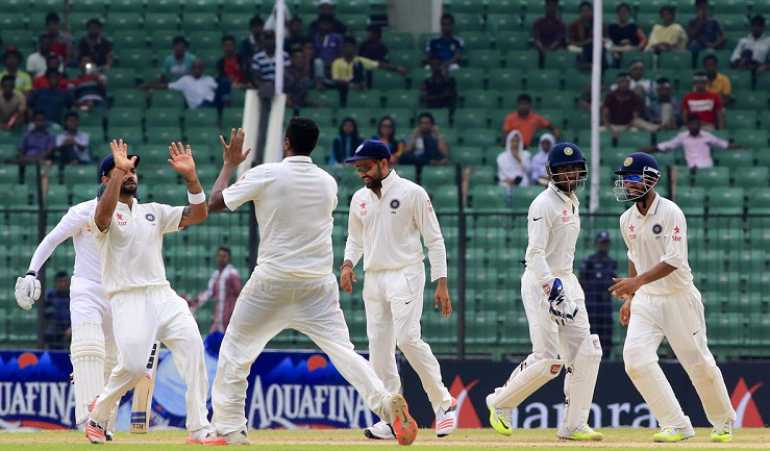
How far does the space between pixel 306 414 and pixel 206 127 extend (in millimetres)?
6743

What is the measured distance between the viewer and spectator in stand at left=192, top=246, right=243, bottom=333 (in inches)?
725

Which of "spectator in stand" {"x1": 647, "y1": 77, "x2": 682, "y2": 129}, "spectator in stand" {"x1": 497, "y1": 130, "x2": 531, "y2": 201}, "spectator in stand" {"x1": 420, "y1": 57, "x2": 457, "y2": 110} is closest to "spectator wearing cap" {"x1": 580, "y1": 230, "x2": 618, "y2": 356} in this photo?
"spectator in stand" {"x1": 497, "y1": 130, "x2": 531, "y2": 201}

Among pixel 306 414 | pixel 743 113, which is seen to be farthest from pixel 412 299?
pixel 743 113

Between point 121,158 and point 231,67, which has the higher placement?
point 231,67

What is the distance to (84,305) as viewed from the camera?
43.8ft

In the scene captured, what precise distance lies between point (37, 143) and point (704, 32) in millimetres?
9592

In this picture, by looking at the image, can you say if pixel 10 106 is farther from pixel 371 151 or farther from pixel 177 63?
pixel 371 151

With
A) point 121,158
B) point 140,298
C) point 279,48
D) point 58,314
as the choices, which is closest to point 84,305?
point 140,298

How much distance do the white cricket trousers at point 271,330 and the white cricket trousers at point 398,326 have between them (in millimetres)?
1543

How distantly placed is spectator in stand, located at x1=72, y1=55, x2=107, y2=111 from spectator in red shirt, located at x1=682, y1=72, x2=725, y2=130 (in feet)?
25.9

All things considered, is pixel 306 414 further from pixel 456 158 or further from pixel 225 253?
pixel 456 158

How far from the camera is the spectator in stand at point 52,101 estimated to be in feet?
76.2

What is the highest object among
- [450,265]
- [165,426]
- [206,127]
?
[206,127]

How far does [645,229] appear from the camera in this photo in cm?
1325
